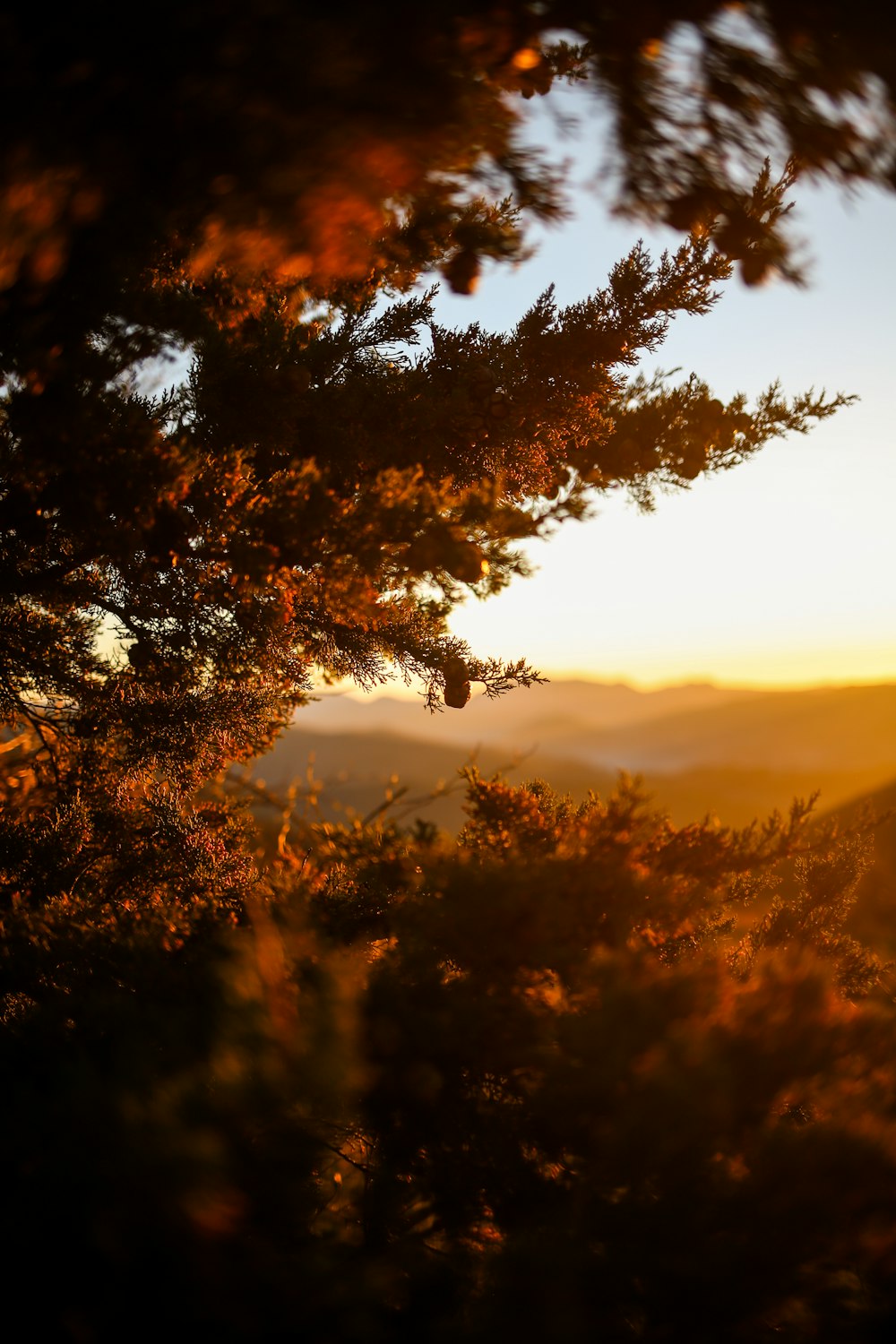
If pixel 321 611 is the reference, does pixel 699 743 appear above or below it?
below

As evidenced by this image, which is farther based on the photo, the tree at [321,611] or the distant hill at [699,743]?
the distant hill at [699,743]

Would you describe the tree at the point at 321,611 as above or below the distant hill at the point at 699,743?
above

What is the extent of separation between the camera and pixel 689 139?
2.28 m

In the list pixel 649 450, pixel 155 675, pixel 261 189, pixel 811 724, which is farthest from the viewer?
pixel 811 724

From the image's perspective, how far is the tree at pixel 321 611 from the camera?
2072mm

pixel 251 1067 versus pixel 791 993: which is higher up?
pixel 791 993

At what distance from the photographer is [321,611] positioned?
5613 mm

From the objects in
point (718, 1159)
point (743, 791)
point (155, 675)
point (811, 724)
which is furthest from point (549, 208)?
point (811, 724)

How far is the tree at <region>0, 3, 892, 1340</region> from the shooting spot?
207cm

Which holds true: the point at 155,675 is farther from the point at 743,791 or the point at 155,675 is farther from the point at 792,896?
the point at 743,791

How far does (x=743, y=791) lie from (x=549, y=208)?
36464 mm

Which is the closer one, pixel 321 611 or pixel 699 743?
pixel 321 611

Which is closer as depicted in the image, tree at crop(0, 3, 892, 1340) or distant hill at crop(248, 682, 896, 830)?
tree at crop(0, 3, 892, 1340)

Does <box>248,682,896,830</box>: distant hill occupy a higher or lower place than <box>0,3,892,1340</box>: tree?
lower
